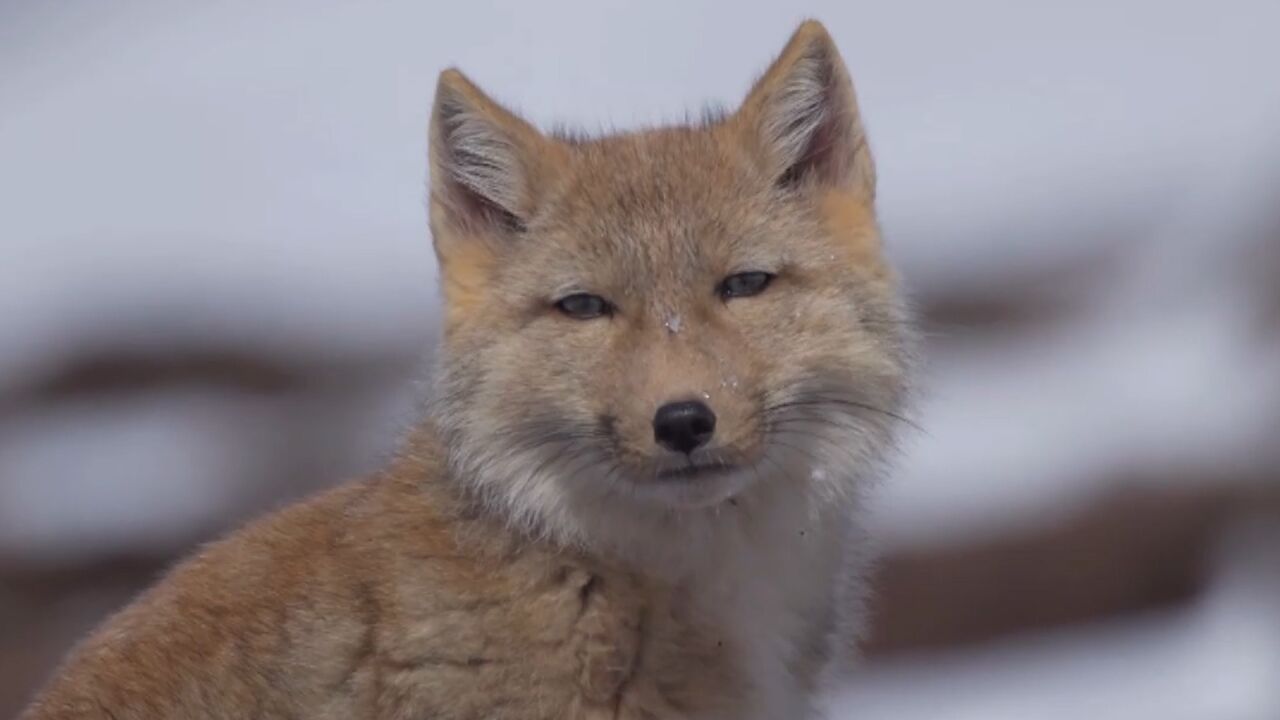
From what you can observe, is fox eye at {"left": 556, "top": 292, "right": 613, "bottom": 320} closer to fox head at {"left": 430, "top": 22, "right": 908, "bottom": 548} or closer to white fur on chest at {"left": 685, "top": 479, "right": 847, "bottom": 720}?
fox head at {"left": 430, "top": 22, "right": 908, "bottom": 548}

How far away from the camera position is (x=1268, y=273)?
54.4 feet

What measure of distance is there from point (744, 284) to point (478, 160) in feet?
3.42

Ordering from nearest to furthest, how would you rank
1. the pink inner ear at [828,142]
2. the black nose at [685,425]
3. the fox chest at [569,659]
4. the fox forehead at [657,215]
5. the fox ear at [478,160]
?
the black nose at [685,425] < the fox chest at [569,659] < the fox forehead at [657,215] < the fox ear at [478,160] < the pink inner ear at [828,142]

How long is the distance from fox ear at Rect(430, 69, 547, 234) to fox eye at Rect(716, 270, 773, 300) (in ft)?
2.51

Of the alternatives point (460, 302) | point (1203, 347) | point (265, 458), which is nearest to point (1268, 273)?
point (1203, 347)

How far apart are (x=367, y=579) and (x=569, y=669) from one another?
0.70 m

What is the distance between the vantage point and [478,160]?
24.3 ft

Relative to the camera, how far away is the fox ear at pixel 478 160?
24.1ft

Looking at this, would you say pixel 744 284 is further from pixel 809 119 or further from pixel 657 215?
pixel 809 119

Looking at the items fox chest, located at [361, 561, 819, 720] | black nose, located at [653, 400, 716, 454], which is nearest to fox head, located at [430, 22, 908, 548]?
→ black nose, located at [653, 400, 716, 454]

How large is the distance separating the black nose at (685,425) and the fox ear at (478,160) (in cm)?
119

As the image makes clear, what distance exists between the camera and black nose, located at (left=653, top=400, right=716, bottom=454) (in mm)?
6406

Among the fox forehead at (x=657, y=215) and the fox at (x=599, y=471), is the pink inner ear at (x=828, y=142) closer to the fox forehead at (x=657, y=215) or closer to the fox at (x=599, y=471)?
the fox at (x=599, y=471)

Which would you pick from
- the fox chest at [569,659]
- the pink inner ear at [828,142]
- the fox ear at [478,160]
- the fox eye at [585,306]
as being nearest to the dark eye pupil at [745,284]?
the fox eye at [585,306]
